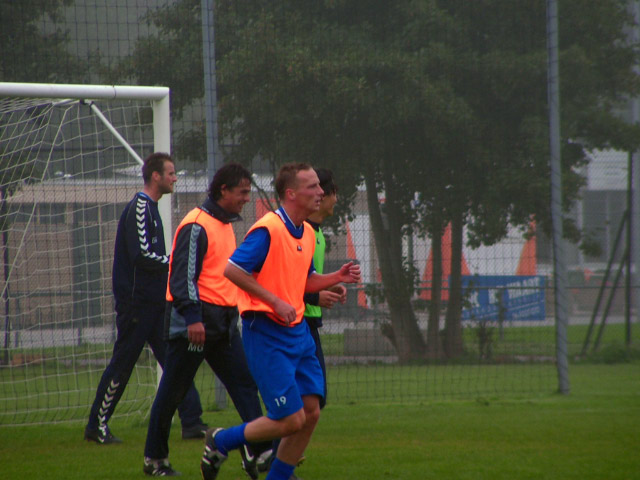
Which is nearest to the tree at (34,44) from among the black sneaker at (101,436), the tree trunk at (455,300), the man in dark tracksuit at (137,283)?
the man in dark tracksuit at (137,283)

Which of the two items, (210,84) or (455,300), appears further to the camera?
(455,300)

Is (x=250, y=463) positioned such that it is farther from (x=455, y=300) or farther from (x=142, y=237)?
(x=455, y=300)

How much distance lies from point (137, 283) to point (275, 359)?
240 cm

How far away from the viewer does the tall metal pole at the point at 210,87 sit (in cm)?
896

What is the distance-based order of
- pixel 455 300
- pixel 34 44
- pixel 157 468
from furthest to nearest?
pixel 455 300 → pixel 34 44 → pixel 157 468

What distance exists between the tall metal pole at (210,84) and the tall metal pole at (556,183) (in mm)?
3745

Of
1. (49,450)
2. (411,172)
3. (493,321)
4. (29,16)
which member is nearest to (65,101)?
(29,16)

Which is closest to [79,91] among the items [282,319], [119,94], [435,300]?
[119,94]

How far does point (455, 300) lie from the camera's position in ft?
32.3

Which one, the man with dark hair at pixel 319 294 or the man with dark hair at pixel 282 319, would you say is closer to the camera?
the man with dark hair at pixel 282 319

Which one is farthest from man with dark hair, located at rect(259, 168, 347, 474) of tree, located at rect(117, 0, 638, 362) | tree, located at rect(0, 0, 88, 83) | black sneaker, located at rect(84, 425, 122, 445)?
A: tree, located at rect(0, 0, 88, 83)

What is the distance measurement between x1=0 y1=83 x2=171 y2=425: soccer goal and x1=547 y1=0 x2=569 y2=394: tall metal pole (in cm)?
442

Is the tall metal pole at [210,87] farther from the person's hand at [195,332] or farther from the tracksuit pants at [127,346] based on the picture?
the person's hand at [195,332]

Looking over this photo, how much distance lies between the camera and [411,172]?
962 centimetres
